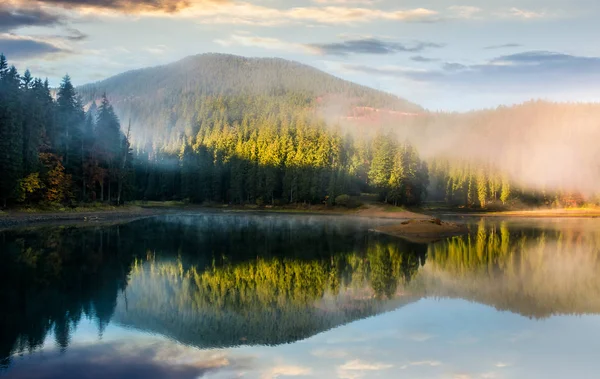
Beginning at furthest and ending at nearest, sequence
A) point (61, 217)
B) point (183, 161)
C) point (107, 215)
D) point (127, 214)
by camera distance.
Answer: point (183, 161) < point (127, 214) < point (107, 215) < point (61, 217)

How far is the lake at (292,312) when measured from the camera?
19.2 metres

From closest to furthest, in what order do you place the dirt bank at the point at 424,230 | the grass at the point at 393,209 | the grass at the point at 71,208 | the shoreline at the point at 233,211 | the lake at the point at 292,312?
the lake at the point at 292,312 < the dirt bank at the point at 424,230 < the shoreline at the point at 233,211 < the grass at the point at 71,208 < the grass at the point at 393,209

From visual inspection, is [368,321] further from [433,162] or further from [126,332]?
[433,162]

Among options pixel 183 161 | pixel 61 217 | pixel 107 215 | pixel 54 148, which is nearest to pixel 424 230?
pixel 107 215

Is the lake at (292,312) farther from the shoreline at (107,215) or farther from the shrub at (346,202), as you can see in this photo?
the shrub at (346,202)

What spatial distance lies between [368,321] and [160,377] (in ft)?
38.3

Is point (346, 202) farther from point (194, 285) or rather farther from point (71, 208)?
point (194, 285)

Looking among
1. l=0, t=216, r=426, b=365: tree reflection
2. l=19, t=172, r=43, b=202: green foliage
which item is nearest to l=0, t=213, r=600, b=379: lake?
l=0, t=216, r=426, b=365: tree reflection

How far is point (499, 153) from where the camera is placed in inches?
7623

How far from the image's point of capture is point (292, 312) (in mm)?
26859

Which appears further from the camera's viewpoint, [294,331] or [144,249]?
[144,249]

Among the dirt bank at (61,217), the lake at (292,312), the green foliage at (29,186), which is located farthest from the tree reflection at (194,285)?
the green foliage at (29,186)

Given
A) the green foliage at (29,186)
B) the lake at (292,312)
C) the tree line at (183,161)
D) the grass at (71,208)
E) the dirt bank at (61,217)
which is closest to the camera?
the lake at (292,312)

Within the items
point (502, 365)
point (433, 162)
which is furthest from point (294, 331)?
point (433, 162)
